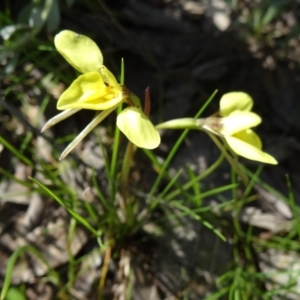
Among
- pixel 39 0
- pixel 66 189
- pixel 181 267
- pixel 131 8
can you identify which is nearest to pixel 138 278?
pixel 181 267

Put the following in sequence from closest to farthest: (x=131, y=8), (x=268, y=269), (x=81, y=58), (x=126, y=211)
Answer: (x=81, y=58) → (x=126, y=211) → (x=268, y=269) → (x=131, y=8)

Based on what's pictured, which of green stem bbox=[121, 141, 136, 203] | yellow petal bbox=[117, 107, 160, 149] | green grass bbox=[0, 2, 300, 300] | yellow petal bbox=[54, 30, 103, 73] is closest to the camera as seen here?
yellow petal bbox=[117, 107, 160, 149]

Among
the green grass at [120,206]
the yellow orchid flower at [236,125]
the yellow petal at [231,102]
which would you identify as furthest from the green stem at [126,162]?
the yellow petal at [231,102]

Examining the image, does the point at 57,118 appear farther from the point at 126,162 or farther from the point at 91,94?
the point at 126,162

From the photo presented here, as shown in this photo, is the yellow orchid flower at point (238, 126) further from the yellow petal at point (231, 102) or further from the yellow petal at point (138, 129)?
the yellow petal at point (138, 129)

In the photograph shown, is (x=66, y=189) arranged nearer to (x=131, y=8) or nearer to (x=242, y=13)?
(x=131, y=8)

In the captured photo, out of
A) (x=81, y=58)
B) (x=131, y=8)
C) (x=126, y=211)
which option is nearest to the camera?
(x=81, y=58)

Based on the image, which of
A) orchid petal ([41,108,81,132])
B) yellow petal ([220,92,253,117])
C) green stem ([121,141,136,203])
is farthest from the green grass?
orchid petal ([41,108,81,132])

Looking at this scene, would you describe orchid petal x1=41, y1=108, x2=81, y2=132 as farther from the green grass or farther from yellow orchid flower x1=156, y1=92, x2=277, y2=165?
the green grass
